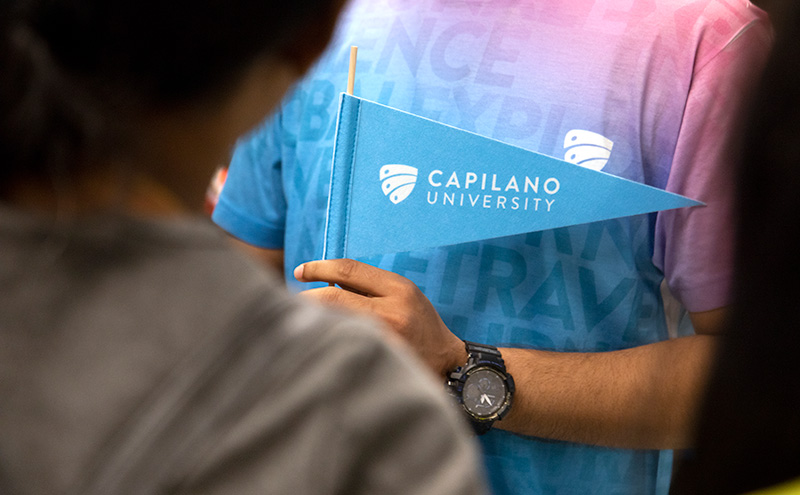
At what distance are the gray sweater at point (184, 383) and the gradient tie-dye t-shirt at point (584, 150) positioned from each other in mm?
680

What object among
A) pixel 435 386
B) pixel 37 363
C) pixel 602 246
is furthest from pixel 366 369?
pixel 602 246

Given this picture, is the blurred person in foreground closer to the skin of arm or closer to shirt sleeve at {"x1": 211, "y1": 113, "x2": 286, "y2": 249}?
the skin of arm

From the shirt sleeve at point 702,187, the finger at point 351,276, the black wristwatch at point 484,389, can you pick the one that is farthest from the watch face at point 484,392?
the shirt sleeve at point 702,187

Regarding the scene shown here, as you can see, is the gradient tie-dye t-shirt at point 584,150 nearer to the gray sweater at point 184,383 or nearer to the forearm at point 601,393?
the forearm at point 601,393

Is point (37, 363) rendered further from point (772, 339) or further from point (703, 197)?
point (703, 197)

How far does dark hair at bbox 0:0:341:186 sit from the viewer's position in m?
0.41

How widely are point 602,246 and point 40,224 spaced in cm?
84

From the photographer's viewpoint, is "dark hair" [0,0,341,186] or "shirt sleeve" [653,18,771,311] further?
"shirt sleeve" [653,18,771,311]

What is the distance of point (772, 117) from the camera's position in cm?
37

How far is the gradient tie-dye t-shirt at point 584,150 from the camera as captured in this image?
3.45ft

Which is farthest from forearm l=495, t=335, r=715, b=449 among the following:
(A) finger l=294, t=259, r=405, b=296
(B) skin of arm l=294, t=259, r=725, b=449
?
(A) finger l=294, t=259, r=405, b=296

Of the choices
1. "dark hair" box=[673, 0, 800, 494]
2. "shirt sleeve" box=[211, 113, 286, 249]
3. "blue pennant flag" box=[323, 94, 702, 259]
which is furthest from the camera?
"shirt sleeve" box=[211, 113, 286, 249]

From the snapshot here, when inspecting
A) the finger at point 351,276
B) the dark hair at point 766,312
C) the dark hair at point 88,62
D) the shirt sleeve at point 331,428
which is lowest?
the finger at point 351,276

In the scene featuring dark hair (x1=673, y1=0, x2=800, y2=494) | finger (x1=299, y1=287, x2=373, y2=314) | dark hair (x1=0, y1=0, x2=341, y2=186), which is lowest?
finger (x1=299, y1=287, x2=373, y2=314)
